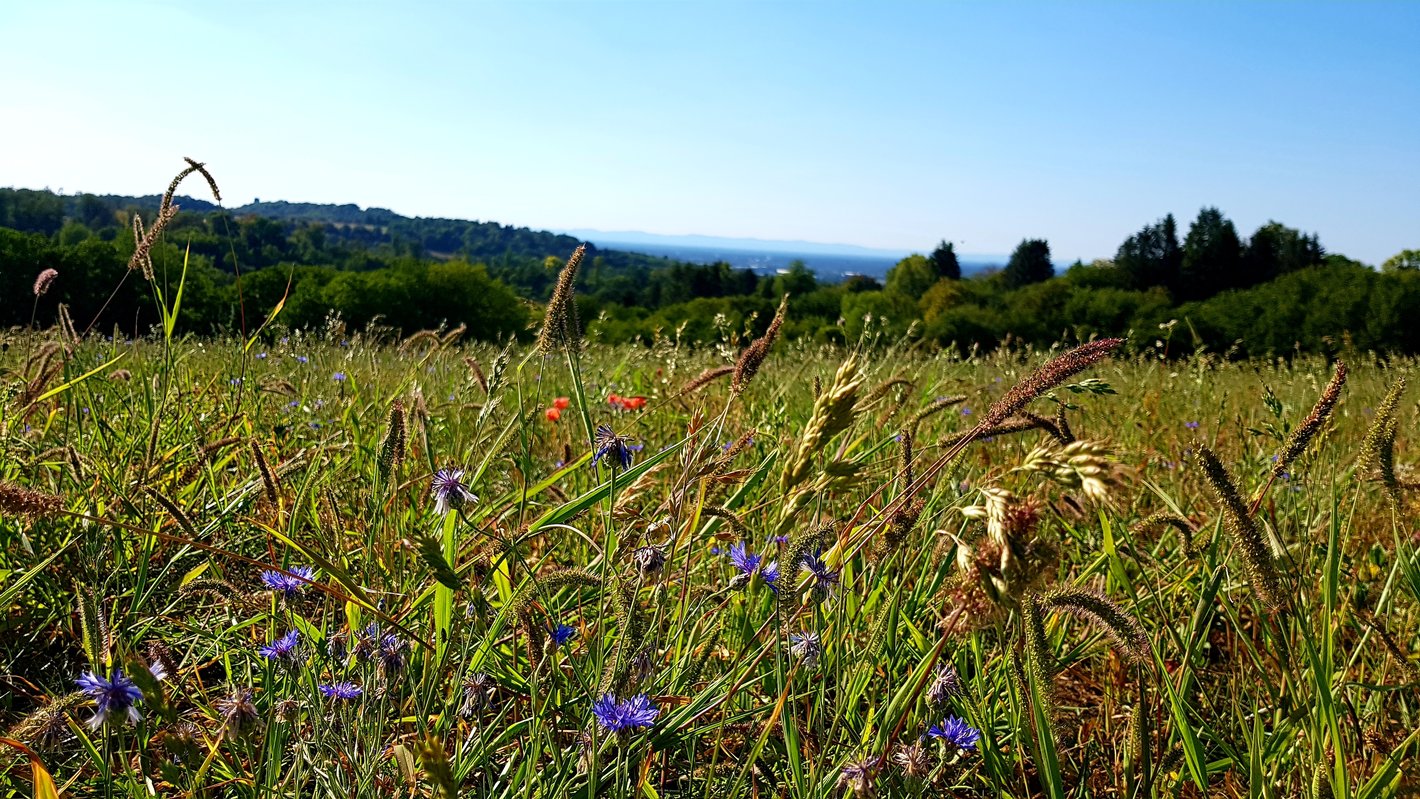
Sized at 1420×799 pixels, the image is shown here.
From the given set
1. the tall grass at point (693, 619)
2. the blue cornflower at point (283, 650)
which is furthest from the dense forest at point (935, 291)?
the blue cornflower at point (283, 650)

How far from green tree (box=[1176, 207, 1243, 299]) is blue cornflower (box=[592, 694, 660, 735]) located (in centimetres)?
8265

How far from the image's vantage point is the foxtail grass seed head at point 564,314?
1.34 m

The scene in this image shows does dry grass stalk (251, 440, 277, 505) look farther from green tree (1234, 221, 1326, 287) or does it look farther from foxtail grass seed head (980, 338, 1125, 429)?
green tree (1234, 221, 1326, 287)

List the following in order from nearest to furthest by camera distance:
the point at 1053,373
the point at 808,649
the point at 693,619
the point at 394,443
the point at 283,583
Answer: the point at 1053,373, the point at 808,649, the point at 283,583, the point at 394,443, the point at 693,619

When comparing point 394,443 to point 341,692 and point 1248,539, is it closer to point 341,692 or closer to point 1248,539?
point 341,692

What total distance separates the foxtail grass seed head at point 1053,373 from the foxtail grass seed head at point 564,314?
630mm

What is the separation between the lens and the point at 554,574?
1.13m

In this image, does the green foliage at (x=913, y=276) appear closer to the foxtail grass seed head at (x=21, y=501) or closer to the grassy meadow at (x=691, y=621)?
the grassy meadow at (x=691, y=621)

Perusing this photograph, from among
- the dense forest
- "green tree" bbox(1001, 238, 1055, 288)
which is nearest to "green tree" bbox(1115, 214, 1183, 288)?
the dense forest

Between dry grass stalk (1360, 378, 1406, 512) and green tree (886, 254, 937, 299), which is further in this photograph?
green tree (886, 254, 937, 299)

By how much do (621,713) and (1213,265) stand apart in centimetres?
8408

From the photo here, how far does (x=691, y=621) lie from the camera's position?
1.71 metres

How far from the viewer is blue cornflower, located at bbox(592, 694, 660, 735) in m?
1.03

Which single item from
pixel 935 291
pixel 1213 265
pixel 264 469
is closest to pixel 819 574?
pixel 264 469
